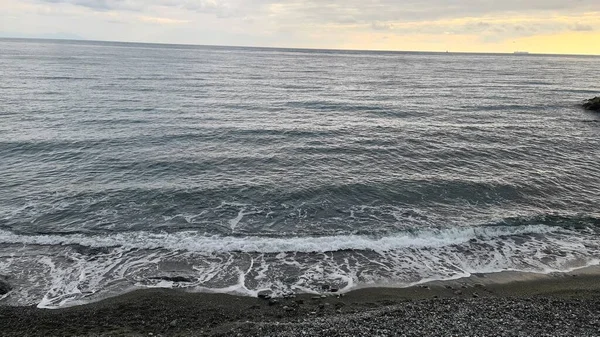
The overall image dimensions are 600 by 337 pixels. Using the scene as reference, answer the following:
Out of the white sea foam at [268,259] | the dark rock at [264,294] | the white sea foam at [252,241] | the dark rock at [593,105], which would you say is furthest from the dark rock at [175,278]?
the dark rock at [593,105]

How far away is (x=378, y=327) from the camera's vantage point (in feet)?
45.8

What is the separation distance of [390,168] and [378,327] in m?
20.8

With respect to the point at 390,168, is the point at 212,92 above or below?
above

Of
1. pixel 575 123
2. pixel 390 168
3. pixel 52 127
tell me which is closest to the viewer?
pixel 390 168

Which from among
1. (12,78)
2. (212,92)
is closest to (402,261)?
(212,92)

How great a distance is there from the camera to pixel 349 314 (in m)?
15.3

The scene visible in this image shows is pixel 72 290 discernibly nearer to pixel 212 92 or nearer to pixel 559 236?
pixel 559 236

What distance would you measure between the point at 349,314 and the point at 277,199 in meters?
12.9

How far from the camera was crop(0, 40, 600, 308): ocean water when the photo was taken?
63.3 feet

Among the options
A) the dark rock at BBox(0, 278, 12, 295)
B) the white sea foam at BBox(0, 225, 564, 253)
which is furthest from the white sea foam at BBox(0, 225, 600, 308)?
the dark rock at BBox(0, 278, 12, 295)

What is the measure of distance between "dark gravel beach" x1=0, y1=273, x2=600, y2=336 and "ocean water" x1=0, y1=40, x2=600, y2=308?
1091 millimetres

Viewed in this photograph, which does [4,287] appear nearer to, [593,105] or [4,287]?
[4,287]

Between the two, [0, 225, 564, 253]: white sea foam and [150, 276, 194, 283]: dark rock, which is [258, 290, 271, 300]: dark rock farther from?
[0, 225, 564, 253]: white sea foam

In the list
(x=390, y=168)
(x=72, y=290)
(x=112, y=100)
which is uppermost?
(x=112, y=100)
